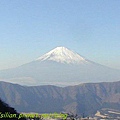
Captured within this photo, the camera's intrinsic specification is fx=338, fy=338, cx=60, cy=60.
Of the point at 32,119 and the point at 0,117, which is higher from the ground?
the point at 0,117

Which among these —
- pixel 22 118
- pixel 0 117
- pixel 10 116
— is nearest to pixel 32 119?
pixel 22 118

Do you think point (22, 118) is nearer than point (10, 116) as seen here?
No

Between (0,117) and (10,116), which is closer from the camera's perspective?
(0,117)

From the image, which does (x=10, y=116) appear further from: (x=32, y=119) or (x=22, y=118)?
(x=32, y=119)

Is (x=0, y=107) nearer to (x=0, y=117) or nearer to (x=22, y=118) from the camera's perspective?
(x=22, y=118)

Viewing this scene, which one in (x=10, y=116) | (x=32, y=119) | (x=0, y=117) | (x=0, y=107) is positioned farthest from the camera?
(x=32, y=119)

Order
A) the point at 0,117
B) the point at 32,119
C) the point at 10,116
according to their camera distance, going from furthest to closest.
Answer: the point at 32,119, the point at 10,116, the point at 0,117

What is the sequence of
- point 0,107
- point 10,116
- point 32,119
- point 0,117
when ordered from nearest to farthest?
1. point 0,117
2. point 10,116
3. point 0,107
4. point 32,119

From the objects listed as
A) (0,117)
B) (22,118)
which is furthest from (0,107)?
(0,117)
